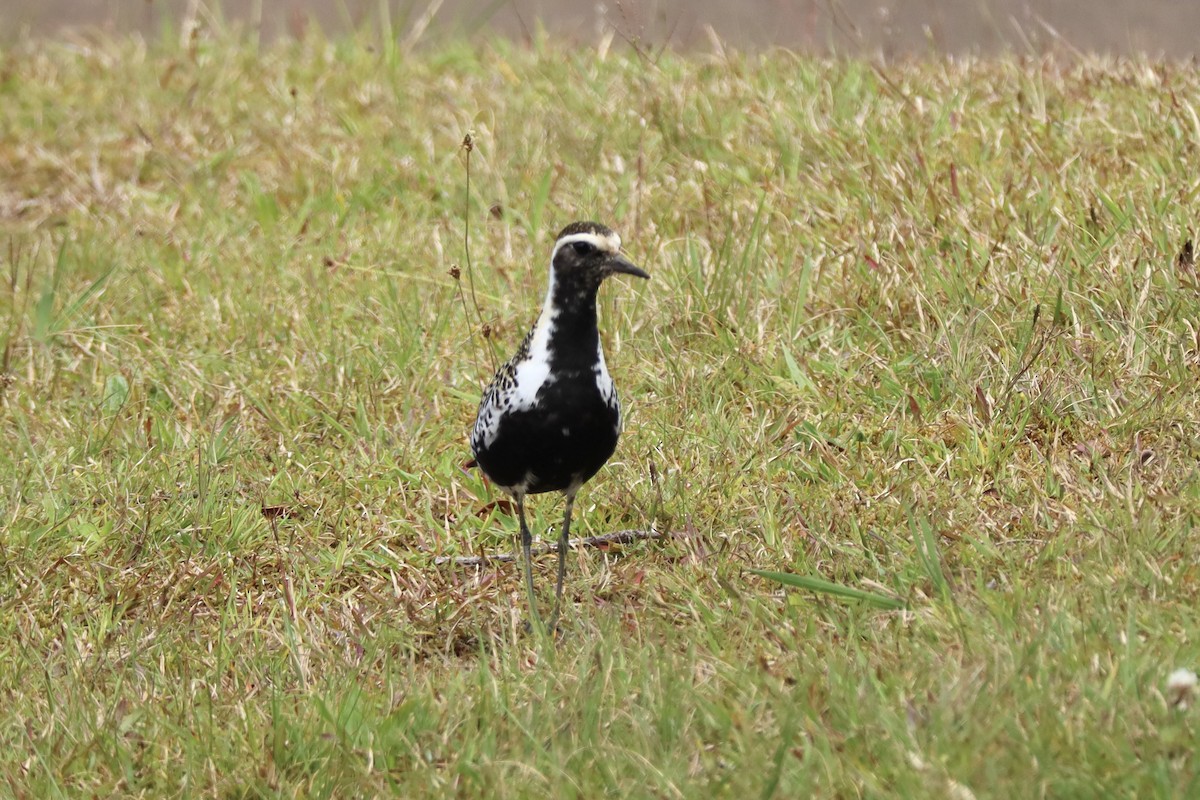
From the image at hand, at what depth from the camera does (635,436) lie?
5430 millimetres

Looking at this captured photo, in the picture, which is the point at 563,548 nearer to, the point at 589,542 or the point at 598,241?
the point at 589,542

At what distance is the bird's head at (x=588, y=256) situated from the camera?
4293 millimetres

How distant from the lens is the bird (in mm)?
4297

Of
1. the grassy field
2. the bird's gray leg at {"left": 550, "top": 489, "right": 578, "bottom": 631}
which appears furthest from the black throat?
the grassy field

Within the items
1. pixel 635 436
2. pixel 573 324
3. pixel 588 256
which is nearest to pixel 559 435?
pixel 573 324

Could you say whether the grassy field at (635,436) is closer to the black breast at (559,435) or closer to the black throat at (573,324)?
the black breast at (559,435)

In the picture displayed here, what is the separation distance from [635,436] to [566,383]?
1.18 meters

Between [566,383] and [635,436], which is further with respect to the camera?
[635,436]

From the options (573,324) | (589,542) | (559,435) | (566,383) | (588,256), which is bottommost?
(589,542)

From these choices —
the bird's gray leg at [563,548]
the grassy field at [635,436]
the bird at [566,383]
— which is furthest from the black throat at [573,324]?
the grassy field at [635,436]

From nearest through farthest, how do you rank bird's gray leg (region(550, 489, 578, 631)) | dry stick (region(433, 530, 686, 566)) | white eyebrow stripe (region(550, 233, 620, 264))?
white eyebrow stripe (region(550, 233, 620, 264)) < bird's gray leg (region(550, 489, 578, 631)) < dry stick (region(433, 530, 686, 566))

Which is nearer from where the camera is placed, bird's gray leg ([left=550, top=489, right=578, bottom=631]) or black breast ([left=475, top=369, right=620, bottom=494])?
black breast ([left=475, top=369, right=620, bottom=494])

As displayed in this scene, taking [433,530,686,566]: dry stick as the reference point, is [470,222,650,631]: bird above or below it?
above

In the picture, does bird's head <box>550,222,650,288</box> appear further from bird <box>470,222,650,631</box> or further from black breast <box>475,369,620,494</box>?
black breast <box>475,369,620,494</box>
